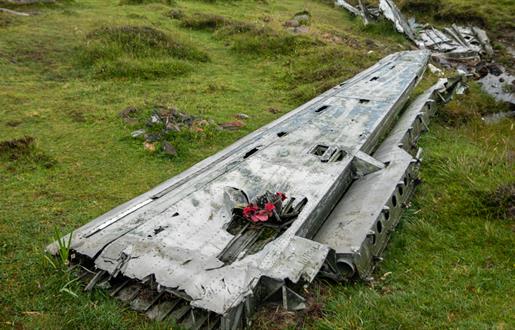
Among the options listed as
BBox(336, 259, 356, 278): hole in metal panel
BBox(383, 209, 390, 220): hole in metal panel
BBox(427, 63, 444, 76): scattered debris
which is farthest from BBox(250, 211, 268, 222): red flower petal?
BBox(427, 63, 444, 76): scattered debris

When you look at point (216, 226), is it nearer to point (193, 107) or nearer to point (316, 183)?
point (316, 183)

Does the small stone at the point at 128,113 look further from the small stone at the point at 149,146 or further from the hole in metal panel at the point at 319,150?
the hole in metal panel at the point at 319,150

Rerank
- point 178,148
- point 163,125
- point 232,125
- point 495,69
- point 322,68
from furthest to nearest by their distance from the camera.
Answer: point 495,69 < point 322,68 < point 232,125 < point 163,125 < point 178,148

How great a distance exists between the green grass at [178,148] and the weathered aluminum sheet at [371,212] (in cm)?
20

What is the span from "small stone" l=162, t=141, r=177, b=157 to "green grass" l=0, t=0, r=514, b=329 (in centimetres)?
14

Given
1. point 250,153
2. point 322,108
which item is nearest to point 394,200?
point 250,153

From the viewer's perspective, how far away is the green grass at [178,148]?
3.66 metres

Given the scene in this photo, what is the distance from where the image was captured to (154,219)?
4211 mm

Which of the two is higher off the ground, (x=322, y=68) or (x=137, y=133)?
(x=322, y=68)

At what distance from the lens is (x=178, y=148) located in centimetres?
679

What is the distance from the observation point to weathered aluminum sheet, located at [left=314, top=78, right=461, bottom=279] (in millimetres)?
3934

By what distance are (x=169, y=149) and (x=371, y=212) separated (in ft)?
11.3

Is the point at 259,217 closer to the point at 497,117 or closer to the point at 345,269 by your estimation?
the point at 345,269

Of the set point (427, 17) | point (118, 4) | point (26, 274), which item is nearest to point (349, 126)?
point (26, 274)
